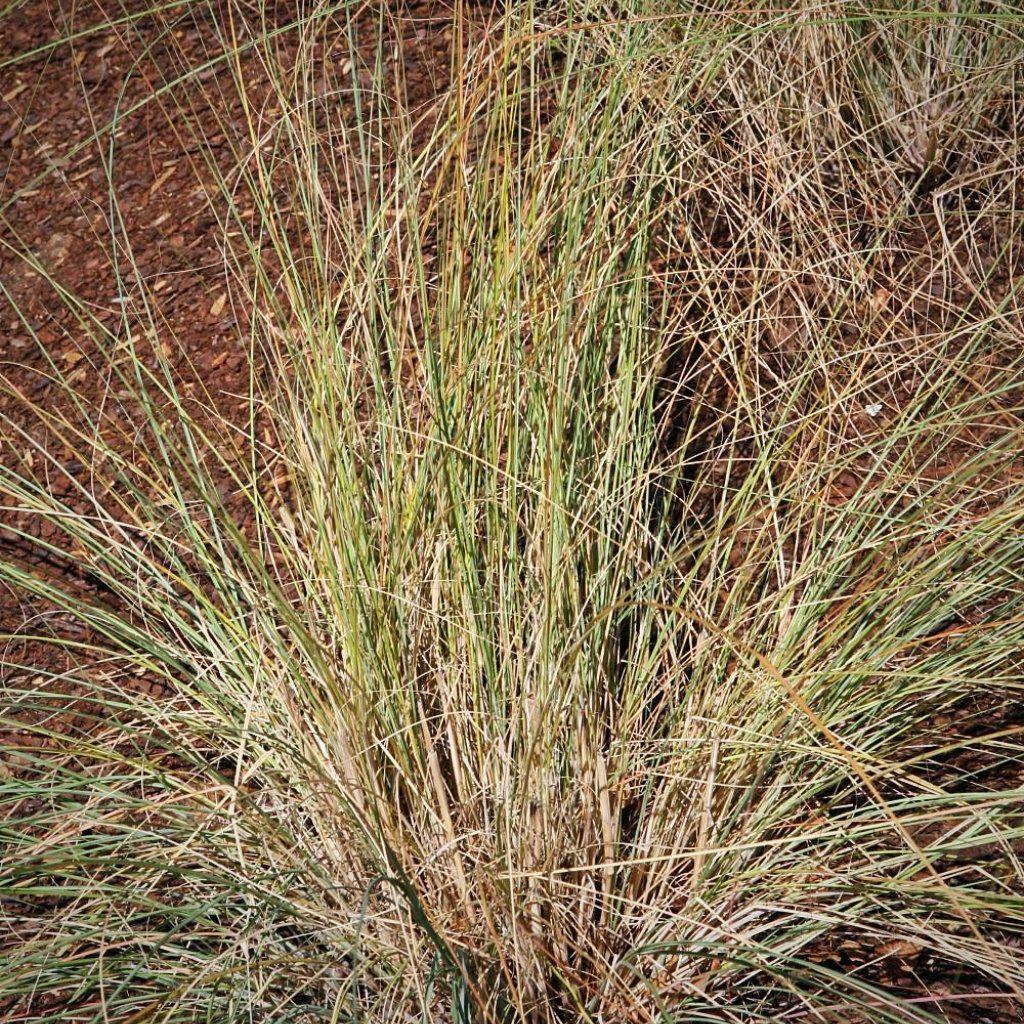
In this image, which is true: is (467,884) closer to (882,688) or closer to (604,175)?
(882,688)

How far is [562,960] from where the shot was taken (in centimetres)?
145

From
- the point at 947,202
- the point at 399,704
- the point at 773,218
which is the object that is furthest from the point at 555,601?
the point at 947,202

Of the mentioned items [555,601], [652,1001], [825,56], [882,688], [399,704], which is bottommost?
[652,1001]

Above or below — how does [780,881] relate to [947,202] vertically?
below

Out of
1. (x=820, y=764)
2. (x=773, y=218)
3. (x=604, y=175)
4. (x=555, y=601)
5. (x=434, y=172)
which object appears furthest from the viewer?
(x=434, y=172)

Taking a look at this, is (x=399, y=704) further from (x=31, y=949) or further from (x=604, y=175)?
(x=604, y=175)

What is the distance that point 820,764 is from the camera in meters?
1.61

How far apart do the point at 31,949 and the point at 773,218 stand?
6.65ft

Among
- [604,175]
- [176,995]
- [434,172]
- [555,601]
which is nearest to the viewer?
[176,995]

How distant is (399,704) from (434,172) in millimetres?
1560

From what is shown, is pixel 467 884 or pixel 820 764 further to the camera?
pixel 820 764

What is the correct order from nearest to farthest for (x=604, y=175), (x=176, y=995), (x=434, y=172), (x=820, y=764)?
(x=176, y=995) → (x=820, y=764) → (x=604, y=175) → (x=434, y=172)

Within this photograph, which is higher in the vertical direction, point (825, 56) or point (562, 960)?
point (825, 56)

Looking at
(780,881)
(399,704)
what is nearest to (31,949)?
(399,704)
